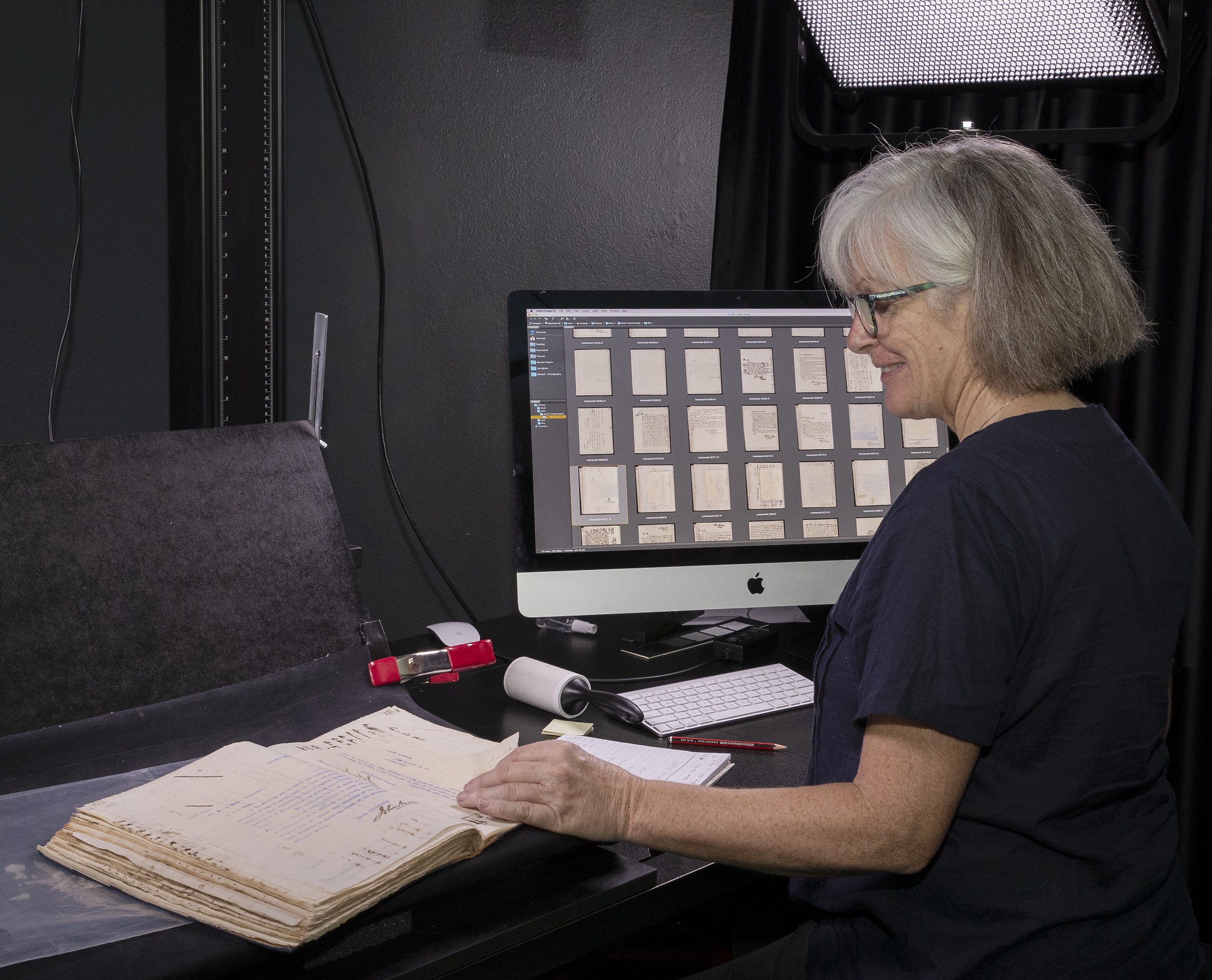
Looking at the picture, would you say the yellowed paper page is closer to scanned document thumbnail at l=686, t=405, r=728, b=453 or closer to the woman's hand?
scanned document thumbnail at l=686, t=405, r=728, b=453

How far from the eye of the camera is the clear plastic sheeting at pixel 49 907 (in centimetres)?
67

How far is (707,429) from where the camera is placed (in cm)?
149

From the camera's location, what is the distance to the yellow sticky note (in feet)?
3.81

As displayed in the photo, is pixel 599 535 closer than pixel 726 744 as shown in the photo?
No

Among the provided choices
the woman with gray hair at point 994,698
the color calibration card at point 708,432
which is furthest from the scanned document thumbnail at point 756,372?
the woman with gray hair at point 994,698

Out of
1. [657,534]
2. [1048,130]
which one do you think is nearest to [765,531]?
[657,534]

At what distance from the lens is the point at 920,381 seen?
3.23 ft

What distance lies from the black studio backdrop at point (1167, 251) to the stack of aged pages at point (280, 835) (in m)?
1.31

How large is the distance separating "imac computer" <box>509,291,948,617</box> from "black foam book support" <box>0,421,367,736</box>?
301 millimetres

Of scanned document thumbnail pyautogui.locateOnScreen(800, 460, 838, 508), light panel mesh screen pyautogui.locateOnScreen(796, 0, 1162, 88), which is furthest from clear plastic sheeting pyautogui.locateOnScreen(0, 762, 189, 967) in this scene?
light panel mesh screen pyautogui.locateOnScreen(796, 0, 1162, 88)

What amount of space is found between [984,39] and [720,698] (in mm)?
1057

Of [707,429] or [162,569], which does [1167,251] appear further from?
[162,569]

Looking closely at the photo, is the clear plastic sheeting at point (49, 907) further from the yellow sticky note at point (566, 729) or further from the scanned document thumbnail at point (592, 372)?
the scanned document thumbnail at point (592, 372)

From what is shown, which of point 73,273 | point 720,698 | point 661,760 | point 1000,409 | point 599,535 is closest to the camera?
point 1000,409
